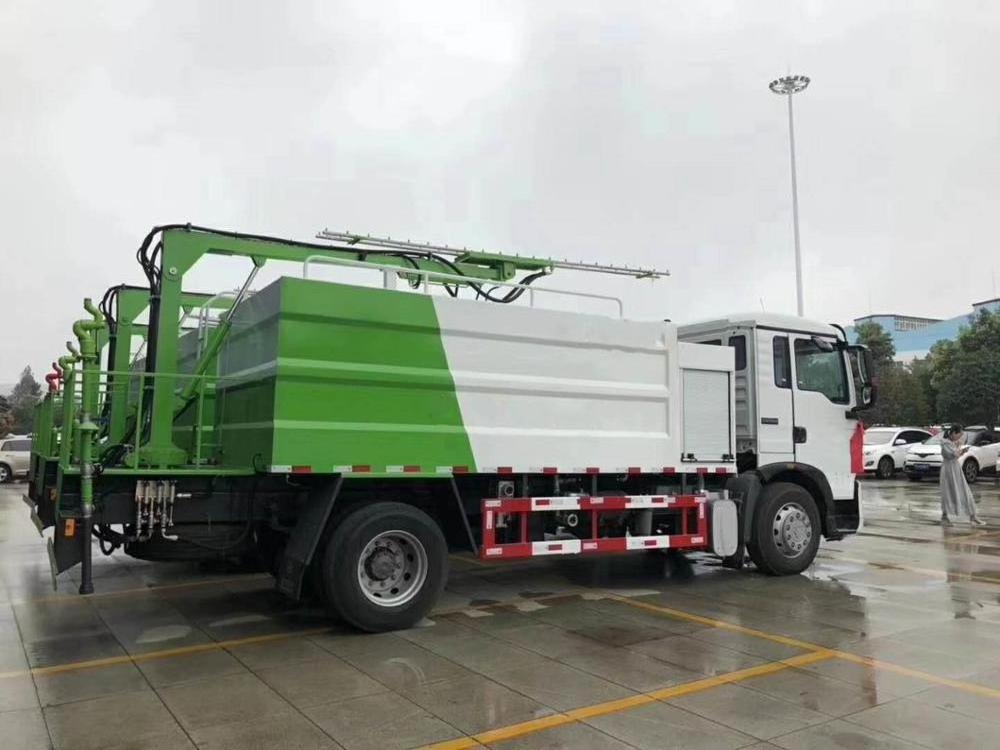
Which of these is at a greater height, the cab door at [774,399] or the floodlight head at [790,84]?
the floodlight head at [790,84]

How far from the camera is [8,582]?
330 inches

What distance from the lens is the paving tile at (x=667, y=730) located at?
403cm

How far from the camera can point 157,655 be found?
560 centimetres

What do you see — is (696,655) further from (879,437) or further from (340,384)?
(879,437)

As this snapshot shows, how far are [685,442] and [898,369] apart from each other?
160 feet

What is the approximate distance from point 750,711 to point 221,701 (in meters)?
3.12

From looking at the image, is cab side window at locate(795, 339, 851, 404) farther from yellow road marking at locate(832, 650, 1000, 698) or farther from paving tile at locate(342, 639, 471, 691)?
paving tile at locate(342, 639, 471, 691)

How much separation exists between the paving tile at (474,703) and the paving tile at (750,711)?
3.01 ft

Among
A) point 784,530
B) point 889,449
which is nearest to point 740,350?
point 784,530

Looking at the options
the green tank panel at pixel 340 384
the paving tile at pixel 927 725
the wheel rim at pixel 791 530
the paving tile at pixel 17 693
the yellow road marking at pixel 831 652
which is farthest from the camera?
the wheel rim at pixel 791 530

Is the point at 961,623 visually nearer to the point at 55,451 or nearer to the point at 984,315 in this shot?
the point at 55,451

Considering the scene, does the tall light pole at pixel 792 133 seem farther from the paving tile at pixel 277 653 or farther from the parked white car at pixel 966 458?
the paving tile at pixel 277 653

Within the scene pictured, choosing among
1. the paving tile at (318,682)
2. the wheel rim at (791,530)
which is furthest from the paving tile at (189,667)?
the wheel rim at (791,530)

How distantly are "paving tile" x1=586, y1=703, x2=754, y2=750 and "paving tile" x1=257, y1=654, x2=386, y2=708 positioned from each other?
4.86ft
